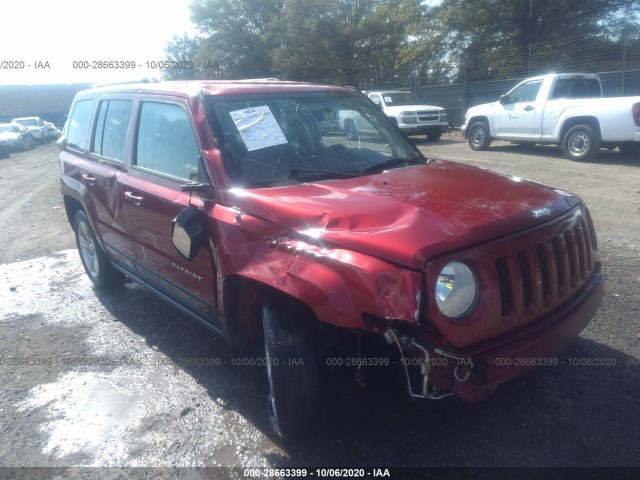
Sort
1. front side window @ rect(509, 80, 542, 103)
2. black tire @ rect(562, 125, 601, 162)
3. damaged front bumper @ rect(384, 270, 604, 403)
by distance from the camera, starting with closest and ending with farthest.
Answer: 1. damaged front bumper @ rect(384, 270, 604, 403)
2. black tire @ rect(562, 125, 601, 162)
3. front side window @ rect(509, 80, 542, 103)

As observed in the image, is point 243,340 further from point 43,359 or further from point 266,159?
point 43,359

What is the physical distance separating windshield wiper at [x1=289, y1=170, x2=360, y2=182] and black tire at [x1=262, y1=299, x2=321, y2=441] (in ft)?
2.71

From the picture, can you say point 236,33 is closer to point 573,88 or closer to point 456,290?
point 573,88

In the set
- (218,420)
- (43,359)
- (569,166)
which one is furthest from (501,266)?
(569,166)

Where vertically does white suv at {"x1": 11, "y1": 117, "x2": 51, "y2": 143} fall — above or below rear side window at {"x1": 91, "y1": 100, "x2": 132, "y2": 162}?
above

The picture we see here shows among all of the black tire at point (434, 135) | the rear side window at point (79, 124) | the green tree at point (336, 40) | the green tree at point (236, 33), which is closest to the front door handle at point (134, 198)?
the rear side window at point (79, 124)

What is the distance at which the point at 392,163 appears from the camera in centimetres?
367

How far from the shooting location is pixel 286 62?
29.4 m

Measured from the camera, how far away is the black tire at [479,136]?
13.7 meters

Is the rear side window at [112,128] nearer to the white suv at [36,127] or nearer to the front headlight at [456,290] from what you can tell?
the front headlight at [456,290]

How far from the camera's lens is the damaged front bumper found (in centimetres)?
225

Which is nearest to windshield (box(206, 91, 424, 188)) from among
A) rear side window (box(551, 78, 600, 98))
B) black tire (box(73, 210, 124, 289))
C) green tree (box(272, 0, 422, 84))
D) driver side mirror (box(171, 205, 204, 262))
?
driver side mirror (box(171, 205, 204, 262))

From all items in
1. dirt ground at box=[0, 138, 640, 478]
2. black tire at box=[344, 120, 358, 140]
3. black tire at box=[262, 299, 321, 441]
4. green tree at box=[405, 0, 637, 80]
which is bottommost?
dirt ground at box=[0, 138, 640, 478]

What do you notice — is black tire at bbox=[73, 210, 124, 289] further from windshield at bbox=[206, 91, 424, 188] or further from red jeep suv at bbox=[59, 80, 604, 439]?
windshield at bbox=[206, 91, 424, 188]
